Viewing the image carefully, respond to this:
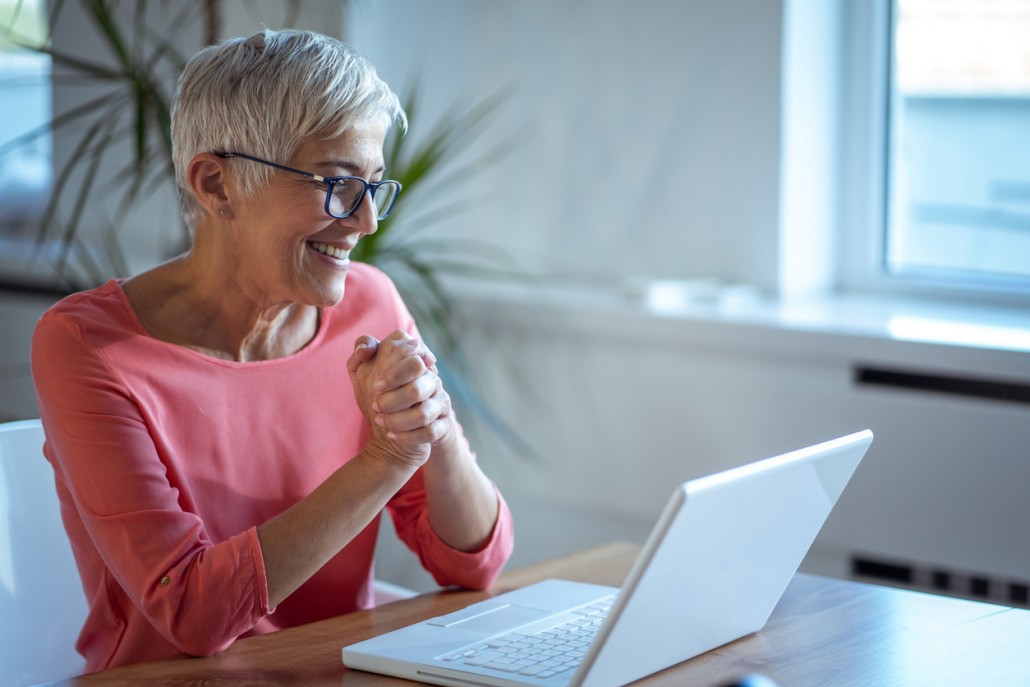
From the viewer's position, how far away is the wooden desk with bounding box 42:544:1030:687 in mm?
1183

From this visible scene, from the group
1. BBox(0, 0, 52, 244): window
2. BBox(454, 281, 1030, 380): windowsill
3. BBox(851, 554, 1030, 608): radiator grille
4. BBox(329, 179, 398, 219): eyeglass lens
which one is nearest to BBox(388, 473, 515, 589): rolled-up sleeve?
BBox(329, 179, 398, 219): eyeglass lens

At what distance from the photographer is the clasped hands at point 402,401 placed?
1.35m

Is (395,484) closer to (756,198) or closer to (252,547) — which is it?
(252,547)

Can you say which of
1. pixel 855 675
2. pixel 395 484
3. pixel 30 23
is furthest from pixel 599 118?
pixel 30 23

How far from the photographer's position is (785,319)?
2396 mm

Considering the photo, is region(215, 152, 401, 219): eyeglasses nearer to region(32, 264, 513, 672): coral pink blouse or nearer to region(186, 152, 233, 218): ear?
region(186, 152, 233, 218): ear

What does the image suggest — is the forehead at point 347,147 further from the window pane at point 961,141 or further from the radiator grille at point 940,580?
the window pane at point 961,141

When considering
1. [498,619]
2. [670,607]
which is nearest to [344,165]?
[498,619]

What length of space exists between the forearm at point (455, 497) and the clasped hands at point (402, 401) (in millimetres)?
145

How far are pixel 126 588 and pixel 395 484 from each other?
12.2 inches

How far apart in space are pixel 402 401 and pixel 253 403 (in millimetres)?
317

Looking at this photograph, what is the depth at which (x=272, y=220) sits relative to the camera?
1.52 m

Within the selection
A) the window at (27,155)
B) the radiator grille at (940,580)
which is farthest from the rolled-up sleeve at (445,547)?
the window at (27,155)

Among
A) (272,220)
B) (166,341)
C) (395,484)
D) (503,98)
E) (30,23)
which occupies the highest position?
(30,23)
